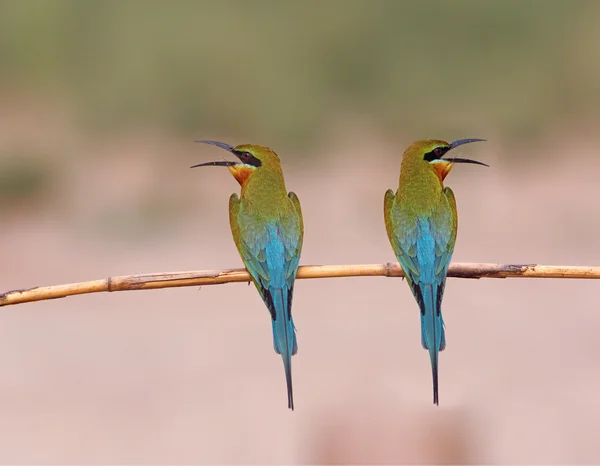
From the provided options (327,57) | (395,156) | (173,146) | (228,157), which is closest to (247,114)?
(173,146)

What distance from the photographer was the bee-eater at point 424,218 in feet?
4.82

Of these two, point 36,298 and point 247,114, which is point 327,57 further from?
point 36,298

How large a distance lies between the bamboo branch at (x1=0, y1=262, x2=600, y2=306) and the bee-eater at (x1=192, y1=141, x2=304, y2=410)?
34 millimetres

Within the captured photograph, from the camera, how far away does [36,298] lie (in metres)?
1.44

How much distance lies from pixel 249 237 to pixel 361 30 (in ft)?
23.2

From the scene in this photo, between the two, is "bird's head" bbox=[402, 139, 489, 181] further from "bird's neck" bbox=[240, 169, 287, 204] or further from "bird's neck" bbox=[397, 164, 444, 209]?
"bird's neck" bbox=[240, 169, 287, 204]

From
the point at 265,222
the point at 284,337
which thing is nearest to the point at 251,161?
the point at 265,222

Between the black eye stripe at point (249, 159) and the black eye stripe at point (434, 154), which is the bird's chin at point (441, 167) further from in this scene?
the black eye stripe at point (249, 159)

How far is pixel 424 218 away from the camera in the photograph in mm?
1583

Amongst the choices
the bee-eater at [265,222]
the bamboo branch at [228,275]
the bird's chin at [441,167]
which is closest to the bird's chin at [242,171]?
the bee-eater at [265,222]

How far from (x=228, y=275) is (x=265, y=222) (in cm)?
20

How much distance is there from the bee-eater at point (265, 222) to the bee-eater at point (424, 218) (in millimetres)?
169

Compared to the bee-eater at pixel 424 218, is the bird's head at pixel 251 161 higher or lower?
higher

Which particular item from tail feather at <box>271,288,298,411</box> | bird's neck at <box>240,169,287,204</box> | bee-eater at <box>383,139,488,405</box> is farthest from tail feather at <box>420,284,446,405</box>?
bird's neck at <box>240,169,287,204</box>
